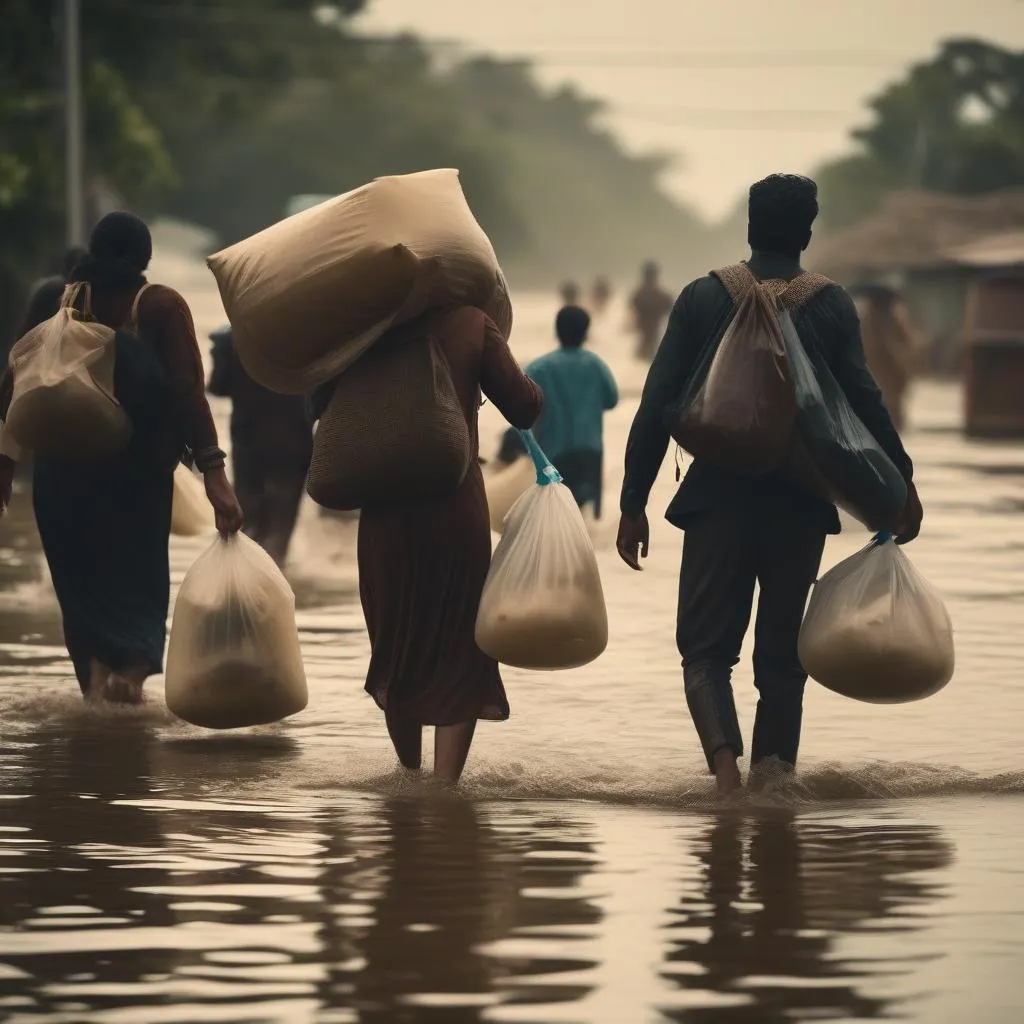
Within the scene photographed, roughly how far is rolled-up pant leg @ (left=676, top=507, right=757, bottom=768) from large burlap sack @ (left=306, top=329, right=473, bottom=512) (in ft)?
2.16

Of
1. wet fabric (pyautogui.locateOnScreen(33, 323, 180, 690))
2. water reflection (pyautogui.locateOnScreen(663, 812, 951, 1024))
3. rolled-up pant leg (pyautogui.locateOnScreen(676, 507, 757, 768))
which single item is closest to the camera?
water reflection (pyautogui.locateOnScreen(663, 812, 951, 1024))

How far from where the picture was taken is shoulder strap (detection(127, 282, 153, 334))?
8508mm

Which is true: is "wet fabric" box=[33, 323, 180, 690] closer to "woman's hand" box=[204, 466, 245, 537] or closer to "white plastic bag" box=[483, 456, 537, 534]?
"woman's hand" box=[204, 466, 245, 537]

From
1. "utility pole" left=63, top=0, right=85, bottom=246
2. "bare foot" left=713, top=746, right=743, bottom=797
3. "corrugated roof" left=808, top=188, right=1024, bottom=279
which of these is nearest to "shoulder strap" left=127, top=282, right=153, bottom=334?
"bare foot" left=713, top=746, right=743, bottom=797

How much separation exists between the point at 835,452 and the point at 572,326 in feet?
23.6

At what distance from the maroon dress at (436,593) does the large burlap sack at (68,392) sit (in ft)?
4.33

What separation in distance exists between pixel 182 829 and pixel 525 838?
0.84 metres

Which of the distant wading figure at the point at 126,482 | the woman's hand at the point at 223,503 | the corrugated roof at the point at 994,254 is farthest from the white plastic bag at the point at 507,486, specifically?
the corrugated roof at the point at 994,254

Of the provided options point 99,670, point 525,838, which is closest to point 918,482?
point 99,670

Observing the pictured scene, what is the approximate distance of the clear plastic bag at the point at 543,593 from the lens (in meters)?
7.25

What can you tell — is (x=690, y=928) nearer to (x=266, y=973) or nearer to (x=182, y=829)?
(x=266, y=973)

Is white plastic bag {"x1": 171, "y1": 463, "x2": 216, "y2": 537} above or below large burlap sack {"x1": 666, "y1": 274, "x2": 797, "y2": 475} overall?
below

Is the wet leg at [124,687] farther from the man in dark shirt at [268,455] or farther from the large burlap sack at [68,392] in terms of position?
the man in dark shirt at [268,455]

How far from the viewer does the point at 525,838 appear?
6.77 m
